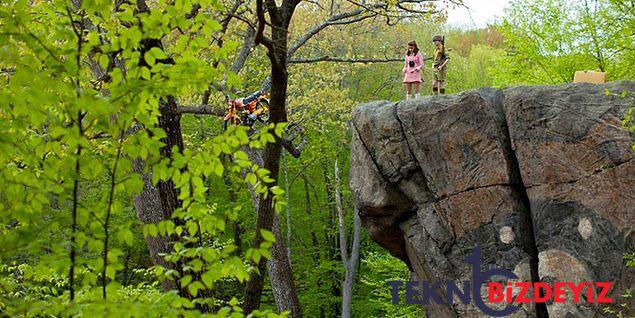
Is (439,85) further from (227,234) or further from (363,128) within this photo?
(227,234)

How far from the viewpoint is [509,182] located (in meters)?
12.2

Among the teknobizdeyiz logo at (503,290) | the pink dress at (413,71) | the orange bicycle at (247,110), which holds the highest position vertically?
the pink dress at (413,71)

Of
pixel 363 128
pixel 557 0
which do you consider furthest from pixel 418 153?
pixel 557 0

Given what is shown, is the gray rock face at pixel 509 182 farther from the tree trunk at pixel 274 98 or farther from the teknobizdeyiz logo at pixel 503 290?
the tree trunk at pixel 274 98

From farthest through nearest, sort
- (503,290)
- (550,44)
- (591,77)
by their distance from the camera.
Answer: (550,44)
(591,77)
(503,290)

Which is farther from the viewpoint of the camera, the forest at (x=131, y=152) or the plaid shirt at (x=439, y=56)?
the plaid shirt at (x=439, y=56)

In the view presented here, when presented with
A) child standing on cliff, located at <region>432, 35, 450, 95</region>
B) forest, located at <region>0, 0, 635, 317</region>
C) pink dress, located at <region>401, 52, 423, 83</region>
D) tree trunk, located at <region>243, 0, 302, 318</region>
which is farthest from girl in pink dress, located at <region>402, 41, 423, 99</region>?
tree trunk, located at <region>243, 0, 302, 318</region>

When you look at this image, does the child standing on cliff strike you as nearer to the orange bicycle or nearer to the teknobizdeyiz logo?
the teknobizdeyiz logo

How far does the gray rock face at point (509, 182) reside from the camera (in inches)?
450

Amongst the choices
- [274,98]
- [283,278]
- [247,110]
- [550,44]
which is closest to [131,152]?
[274,98]

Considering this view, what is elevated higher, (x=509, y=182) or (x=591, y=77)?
(x=591, y=77)

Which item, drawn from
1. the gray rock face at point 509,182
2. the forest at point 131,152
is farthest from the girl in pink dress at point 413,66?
the forest at point 131,152

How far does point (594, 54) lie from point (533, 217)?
18.6ft

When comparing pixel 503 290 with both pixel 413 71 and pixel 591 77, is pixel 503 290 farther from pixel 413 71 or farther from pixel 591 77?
pixel 413 71
